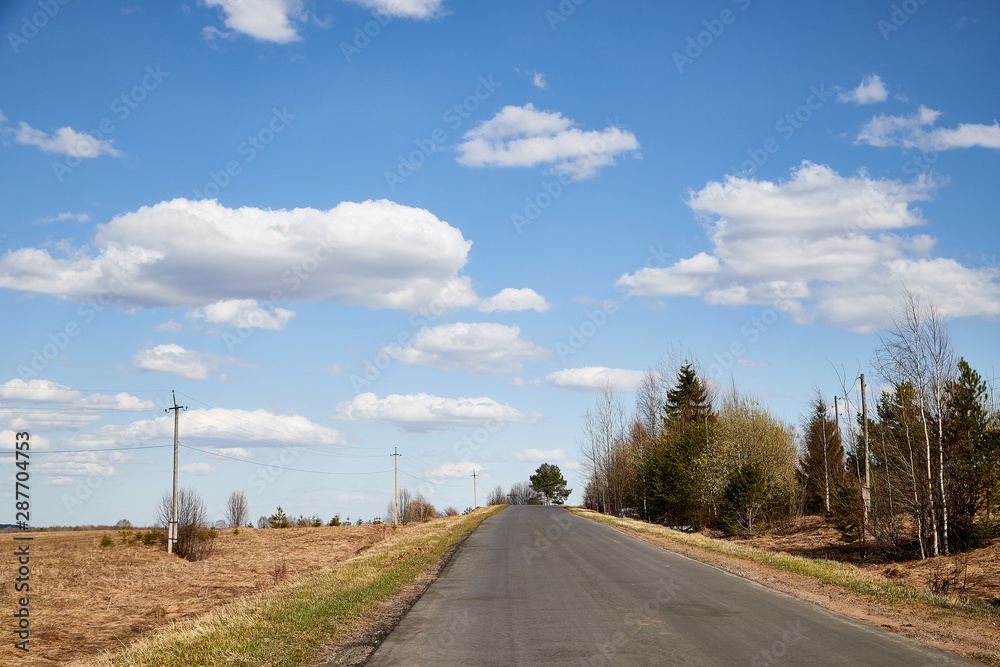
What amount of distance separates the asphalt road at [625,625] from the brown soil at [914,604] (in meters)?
0.45

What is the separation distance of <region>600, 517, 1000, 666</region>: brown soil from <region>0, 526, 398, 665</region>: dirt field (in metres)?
12.6

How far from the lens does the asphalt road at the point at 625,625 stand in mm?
7973

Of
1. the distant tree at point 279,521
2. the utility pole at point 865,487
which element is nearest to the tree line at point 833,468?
the utility pole at point 865,487

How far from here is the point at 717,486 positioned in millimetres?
43594

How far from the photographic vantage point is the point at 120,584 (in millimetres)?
22250

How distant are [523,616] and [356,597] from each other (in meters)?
3.71

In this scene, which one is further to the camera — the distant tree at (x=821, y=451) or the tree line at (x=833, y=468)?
the distant tree at (x=821, y=451)

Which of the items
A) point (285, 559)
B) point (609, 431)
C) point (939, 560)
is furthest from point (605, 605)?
point (609, 431)

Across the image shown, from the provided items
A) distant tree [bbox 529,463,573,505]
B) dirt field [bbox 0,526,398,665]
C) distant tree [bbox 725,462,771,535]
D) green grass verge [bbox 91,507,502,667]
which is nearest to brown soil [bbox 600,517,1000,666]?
green grass verge [bbox 91,507,502,667]

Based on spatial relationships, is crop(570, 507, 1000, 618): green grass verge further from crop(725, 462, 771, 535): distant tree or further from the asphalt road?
crop(725, 462, 771, 535): distant tree

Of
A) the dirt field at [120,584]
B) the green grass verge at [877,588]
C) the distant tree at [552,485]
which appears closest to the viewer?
the green grass verge at [877,588]

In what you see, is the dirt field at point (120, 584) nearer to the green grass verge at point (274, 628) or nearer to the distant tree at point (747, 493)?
the green grass verge at point (274, 628)

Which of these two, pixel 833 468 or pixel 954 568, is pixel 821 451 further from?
pixel 954 568

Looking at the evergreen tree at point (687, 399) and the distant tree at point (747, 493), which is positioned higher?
the evergreen tree at point (687, 399)
